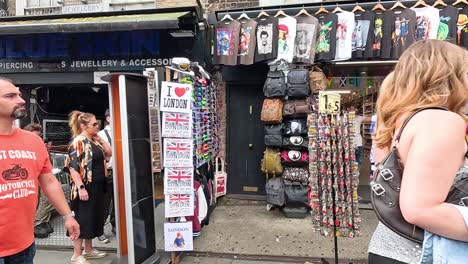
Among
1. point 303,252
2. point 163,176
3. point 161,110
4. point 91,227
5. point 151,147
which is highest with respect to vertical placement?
point 161,110

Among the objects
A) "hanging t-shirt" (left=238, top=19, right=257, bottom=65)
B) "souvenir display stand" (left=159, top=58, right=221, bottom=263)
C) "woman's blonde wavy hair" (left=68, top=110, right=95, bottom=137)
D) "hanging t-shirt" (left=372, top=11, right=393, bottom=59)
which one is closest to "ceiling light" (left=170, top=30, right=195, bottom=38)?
"hanging t-shirt" (left=238, top=19, right=257, bottom=65)

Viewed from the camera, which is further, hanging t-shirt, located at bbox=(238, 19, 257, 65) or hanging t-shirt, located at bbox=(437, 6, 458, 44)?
hanging t-shirt, located at bbox=(238, 19, 257, 65)

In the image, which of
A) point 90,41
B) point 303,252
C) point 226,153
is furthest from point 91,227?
point 90,41

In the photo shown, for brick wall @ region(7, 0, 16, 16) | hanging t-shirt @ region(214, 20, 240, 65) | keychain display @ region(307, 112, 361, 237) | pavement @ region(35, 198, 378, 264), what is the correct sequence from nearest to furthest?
keychain display @ region(307, 112, 361, 237), pavement @ region(35, 198, 378, 264), hanging t-shirt @ region(214, 20, 240, 65), brick wall @ region(7, 0, 16, 16)

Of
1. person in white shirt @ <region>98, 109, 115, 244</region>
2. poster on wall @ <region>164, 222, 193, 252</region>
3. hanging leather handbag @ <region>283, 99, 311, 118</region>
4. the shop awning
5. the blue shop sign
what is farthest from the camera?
the blue shop sign

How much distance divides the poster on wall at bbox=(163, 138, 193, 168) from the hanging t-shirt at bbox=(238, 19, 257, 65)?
2.38 metres

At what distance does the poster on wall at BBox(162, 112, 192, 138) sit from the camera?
4.09 m

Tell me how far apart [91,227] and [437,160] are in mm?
4136

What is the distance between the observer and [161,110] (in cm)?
406

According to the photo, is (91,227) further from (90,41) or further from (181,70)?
(90,41)

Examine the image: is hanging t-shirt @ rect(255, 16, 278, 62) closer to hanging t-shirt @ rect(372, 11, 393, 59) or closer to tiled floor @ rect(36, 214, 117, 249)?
hanging t-shirt @ rect(372, 11, 393, 59)

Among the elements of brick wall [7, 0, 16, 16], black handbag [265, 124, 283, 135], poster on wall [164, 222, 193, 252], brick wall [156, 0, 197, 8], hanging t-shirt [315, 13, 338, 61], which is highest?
brick wall [7, 0, 16, 16]

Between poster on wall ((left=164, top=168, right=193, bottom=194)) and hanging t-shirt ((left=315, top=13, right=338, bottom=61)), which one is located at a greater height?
hanging t-shirt ((left=315, top=13, right=338, bottom=61))

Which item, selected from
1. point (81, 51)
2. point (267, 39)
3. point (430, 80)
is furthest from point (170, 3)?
point (430, 80)
